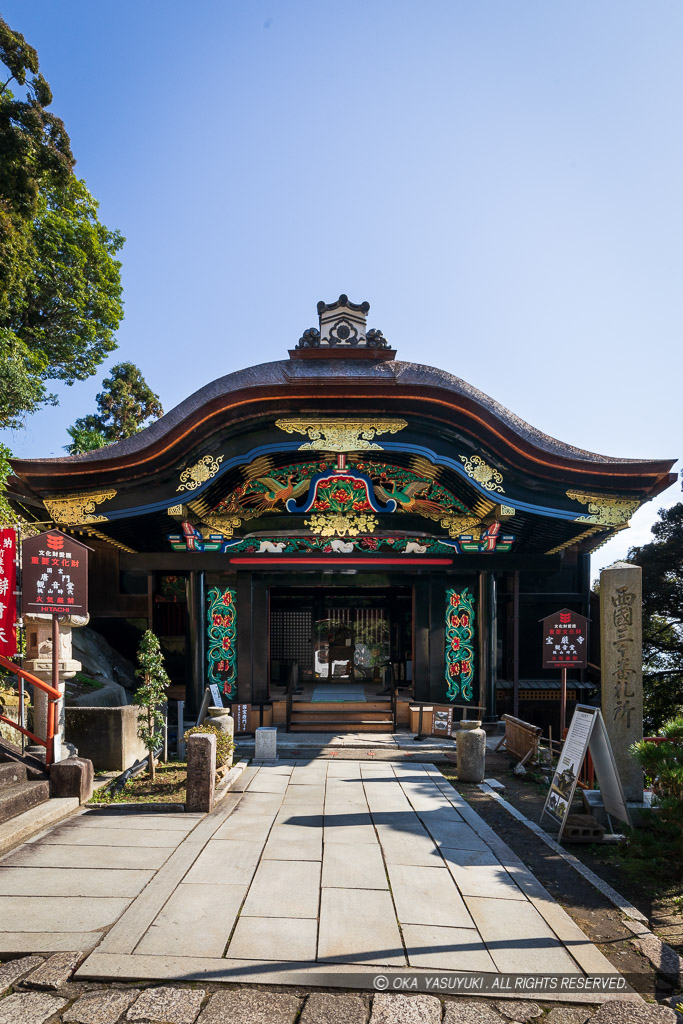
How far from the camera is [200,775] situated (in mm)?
7141

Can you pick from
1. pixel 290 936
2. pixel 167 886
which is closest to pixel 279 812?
pixel 167 886

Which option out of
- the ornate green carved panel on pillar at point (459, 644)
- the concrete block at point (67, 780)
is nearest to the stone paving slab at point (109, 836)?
the concrete block at point (67, 780)

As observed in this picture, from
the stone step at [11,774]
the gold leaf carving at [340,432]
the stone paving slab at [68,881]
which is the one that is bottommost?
the stone paving slab at [68,881]

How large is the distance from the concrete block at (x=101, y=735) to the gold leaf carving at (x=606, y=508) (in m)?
8.55

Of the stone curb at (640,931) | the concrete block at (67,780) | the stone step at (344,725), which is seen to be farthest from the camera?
the stone step at (344,725)

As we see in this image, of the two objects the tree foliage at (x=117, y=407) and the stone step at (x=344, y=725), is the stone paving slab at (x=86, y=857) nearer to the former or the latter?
the stone step at (x=344, y=725)

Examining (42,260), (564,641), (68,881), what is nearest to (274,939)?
(68,881)

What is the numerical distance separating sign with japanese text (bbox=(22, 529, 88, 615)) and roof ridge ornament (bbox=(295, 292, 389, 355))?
7.04 meters

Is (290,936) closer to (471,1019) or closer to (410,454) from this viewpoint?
(471,1019)

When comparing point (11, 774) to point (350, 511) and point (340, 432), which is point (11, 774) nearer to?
point (340, 432)

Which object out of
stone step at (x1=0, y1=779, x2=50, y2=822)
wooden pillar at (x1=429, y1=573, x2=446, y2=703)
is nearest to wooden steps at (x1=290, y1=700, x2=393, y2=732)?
wooden pillar at (x1=429, y1=573, x2=446, y2=703)

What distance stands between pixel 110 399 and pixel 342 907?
1176 inches

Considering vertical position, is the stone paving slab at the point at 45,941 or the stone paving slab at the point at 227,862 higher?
the stone paving slab at the point at 45,941

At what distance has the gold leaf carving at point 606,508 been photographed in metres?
11.1
